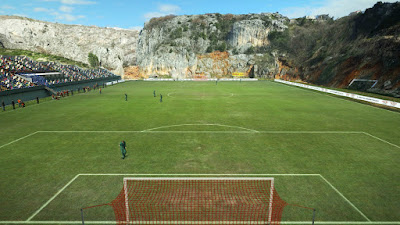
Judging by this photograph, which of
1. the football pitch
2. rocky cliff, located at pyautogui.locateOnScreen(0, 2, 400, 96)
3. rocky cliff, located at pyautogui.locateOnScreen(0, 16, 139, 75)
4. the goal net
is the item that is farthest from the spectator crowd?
rocky cliff, located at pyautogui.locateOnScreen(0, 16, 139, 75)

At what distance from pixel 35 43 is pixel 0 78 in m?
118

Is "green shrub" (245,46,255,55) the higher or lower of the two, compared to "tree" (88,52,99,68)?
higher

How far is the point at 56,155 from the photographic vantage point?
1531 cm

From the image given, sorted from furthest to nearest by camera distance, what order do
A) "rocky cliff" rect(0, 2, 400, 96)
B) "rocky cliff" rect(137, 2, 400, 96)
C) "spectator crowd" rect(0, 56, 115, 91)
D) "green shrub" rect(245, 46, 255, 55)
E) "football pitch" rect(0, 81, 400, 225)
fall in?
1. "green shrub" rect(245, 46, 255, 55)
2. "rocky cliff" rect(0, 2, 400, 96)
3. "rocky cliff" rect(137, 2, 400, 96)
4. "spectator crowd" rect(0, 56, 115, 91)
5. "football pitch" rect(0, 81, 400, 225)

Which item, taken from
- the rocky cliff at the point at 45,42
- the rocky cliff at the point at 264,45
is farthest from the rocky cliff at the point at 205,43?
the rocky cliff at the point at 45,42

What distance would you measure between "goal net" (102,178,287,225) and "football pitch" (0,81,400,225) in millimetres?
609

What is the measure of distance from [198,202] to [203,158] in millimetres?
4802

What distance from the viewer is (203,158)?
14.7 meters

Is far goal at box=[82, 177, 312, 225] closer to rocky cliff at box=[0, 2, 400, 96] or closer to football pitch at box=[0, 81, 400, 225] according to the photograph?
football pitch at box=[0, 81, 400, 225]

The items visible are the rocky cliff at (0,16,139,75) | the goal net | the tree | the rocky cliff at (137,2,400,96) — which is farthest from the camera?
the tree

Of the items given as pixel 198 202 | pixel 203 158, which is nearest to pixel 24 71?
pixel 203 158

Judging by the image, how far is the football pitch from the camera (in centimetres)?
976

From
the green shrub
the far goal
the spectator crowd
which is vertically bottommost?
the far goal

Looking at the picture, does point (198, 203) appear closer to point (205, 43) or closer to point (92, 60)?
point (205, 43)
